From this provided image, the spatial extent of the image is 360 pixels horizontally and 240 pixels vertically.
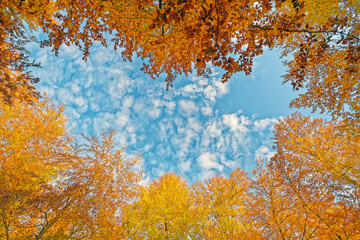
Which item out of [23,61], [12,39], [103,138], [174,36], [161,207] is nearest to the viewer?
[174,36]

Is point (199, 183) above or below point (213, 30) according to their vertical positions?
above

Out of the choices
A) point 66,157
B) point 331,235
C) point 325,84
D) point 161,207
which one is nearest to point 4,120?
point 66,157

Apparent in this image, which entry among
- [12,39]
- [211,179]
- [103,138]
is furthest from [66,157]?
[211,179]

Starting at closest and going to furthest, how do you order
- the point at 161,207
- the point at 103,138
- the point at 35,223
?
the point at 35,223 → the point at 103,138 → the point at 161,207

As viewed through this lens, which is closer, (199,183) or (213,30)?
(213,30)

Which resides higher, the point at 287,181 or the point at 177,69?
the point at 177,69

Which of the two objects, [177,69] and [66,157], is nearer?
[177,69]

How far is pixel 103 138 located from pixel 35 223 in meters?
4.52

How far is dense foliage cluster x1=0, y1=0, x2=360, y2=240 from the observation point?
2.40 m

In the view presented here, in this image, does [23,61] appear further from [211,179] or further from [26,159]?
[211,179]

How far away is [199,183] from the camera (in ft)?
34.7

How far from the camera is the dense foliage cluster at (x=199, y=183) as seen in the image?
240 cm

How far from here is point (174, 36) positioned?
3070 mm

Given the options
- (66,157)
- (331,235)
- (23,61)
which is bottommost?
(331,235)
